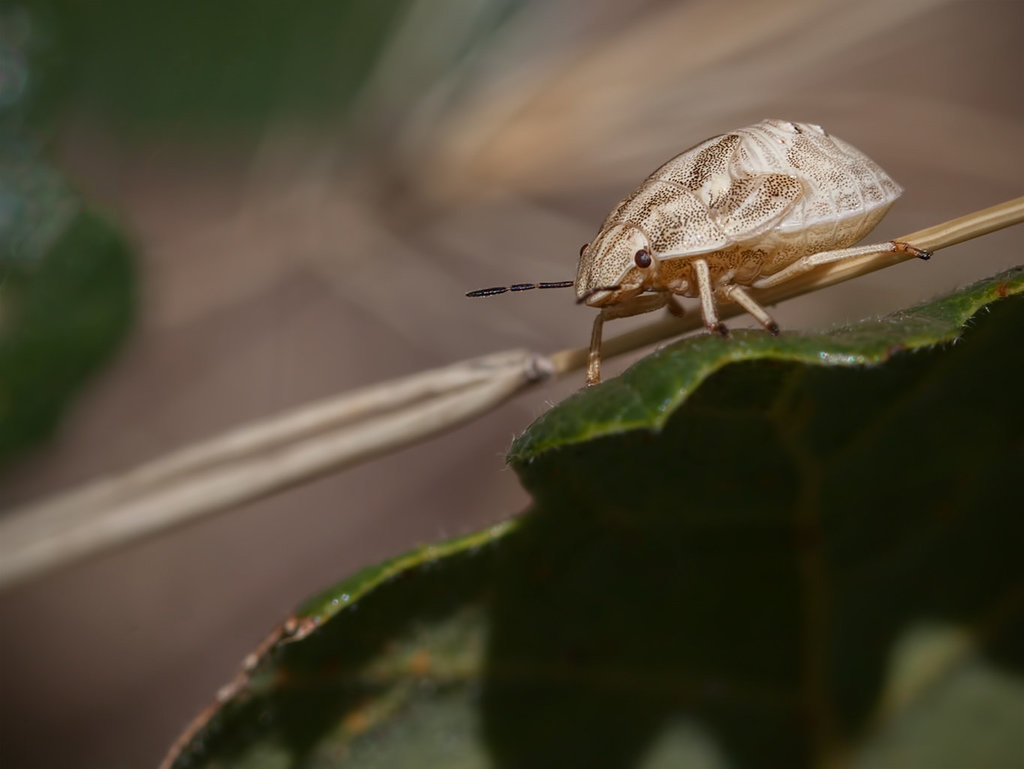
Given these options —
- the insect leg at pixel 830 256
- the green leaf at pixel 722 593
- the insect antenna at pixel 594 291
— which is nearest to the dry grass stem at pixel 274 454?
the insect leg at pixel 830 256

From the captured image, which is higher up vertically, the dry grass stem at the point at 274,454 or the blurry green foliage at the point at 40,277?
the blurry green foliage at the point at 40,277

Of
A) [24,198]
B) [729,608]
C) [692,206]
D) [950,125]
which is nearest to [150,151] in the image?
Answer: [24,198]

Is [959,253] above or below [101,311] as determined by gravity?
below

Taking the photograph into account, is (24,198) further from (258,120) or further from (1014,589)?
(1014,589)

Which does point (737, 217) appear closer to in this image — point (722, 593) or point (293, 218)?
point (722, 593)

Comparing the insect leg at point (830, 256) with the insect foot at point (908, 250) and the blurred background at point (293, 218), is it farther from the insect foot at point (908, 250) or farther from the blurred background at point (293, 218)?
the blurred background at point (293, 218)

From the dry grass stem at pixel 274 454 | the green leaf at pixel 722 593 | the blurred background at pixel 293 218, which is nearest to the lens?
the green leaf at pixel 722 593

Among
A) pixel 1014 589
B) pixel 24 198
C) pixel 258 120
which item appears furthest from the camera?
pixel 258 120
